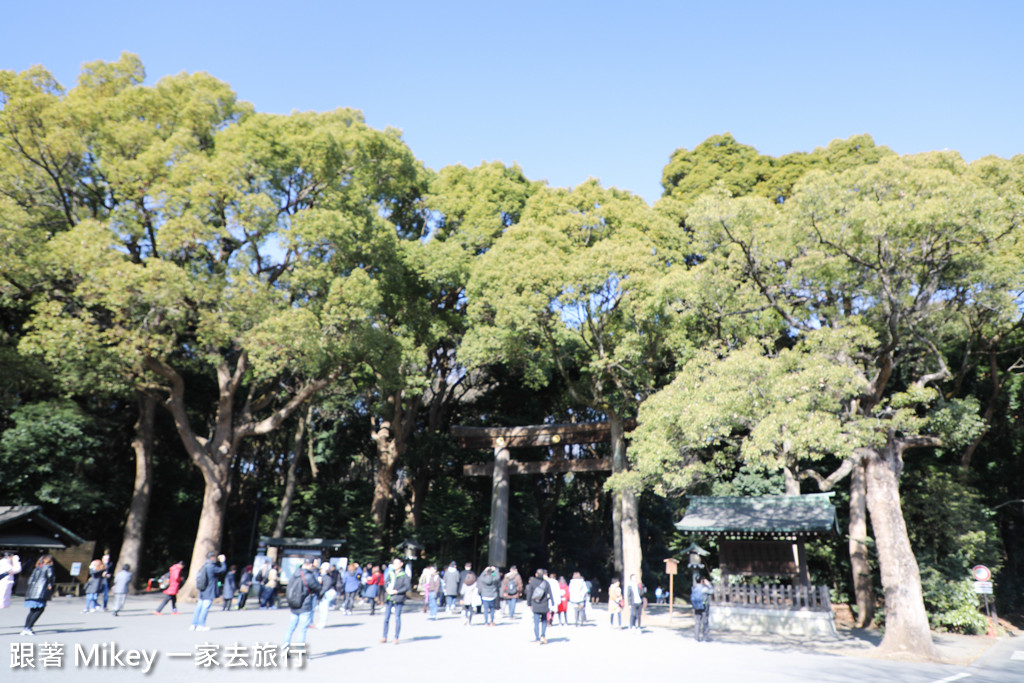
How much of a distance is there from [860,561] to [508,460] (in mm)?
11957

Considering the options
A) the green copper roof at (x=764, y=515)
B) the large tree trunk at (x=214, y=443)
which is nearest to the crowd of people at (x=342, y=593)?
the large tree trunk at (x=214, y=443)

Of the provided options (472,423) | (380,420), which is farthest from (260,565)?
(472,423)

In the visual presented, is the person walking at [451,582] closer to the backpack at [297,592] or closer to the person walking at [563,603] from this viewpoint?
the person walking at [563,603]

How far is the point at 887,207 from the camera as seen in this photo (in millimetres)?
11797

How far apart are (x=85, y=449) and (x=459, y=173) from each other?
1654cm

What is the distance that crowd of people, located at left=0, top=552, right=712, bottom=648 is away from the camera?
364 inches

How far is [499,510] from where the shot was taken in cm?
2253

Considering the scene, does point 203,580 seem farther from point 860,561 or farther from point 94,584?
point 860,561

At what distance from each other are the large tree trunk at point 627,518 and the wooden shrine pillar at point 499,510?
15.3ft

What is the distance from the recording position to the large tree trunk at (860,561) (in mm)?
17750

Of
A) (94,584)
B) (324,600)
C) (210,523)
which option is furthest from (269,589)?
(324,600)

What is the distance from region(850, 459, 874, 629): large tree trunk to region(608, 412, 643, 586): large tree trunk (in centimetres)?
625

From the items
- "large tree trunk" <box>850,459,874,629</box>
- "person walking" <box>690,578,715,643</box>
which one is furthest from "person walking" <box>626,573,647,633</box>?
Result: "large tree trunk" <box>850,459,874,629</box>

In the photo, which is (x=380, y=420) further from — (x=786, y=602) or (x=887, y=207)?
(x=887, y=207)
